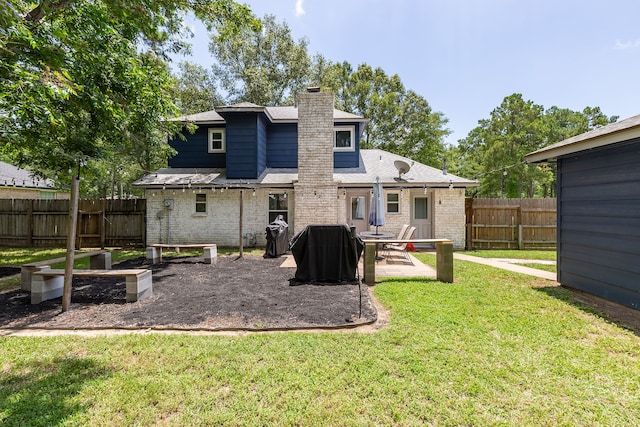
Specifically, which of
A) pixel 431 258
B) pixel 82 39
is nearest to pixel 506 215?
pixel 431 258

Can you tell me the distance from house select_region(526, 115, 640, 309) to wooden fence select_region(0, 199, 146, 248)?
15.3m

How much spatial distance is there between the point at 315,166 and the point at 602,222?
8.41 metres

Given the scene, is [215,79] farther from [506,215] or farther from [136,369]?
[136,369]

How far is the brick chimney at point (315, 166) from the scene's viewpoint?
37.4 feet

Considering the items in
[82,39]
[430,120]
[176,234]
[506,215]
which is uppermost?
[430,120]

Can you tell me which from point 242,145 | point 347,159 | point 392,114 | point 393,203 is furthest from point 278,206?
point 392,114

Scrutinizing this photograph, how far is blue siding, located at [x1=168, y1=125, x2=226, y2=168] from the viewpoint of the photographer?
14539mm

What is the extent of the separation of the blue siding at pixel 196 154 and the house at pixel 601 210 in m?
13.0

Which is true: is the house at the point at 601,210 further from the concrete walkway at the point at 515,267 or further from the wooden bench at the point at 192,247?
the wooden bench at the point at 192,247

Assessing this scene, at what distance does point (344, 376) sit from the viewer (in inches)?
115

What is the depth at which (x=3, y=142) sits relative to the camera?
29.4ft

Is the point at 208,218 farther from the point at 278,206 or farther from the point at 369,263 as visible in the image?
the point at 369,263

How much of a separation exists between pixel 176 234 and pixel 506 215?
14.8 metres

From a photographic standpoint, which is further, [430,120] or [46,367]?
[430,120]
